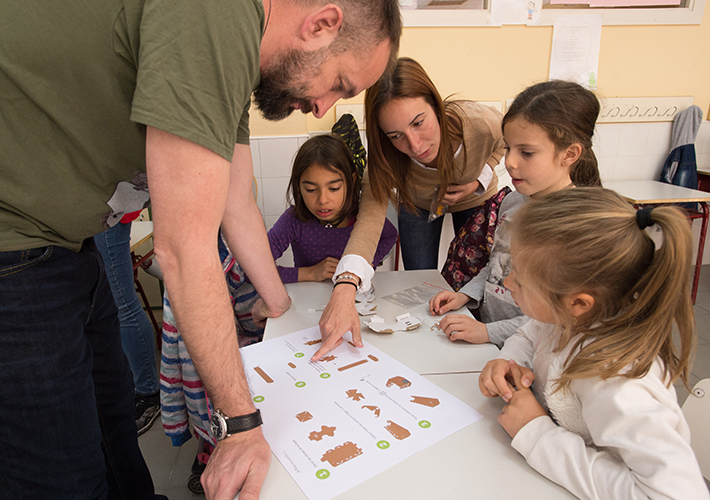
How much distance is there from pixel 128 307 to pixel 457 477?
1.57 m

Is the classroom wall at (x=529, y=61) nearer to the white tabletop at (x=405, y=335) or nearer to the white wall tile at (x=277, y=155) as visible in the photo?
the white wall tile at (x=277, y=155)

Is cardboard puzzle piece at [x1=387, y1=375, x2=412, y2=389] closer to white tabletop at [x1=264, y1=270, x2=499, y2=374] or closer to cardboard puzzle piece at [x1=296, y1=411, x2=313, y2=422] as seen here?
white tabletop at [x1=264, y1=270, x2=499, y2=374]

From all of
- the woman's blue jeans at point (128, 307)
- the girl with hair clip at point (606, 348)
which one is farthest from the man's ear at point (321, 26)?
the woman's blue jeans at point (128, 307)

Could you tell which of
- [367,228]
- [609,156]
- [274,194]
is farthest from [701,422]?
[609,156]

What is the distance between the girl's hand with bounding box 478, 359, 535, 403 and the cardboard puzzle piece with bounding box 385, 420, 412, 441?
0.57 ft

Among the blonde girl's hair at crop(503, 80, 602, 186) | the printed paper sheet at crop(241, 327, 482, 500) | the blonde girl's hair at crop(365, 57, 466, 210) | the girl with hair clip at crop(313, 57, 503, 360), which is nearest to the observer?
the printed paper sheet at crop(241, 327, 482, 500)

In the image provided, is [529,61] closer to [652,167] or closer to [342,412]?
[652,167]

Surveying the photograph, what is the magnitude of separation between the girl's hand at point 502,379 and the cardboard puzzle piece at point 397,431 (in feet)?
0.57

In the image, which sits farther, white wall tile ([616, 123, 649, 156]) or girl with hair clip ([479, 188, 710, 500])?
white wall tile ([616, 123, 649, 156])

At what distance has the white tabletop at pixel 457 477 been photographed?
58cm

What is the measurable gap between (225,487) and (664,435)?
0.58 meters

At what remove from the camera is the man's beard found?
767mm

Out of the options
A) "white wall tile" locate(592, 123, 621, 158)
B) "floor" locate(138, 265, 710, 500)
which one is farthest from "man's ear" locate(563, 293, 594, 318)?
"white wall tile" locate(592, 123, 621, 158)

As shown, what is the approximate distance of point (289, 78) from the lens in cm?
80
